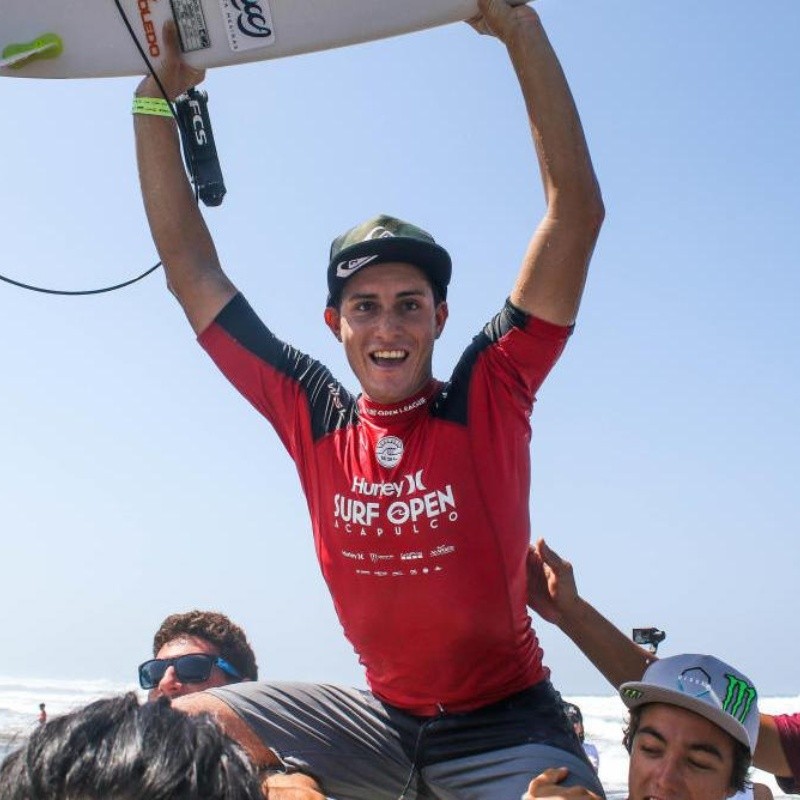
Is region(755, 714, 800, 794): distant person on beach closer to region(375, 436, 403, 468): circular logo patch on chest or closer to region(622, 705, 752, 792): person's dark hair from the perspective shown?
region(622, 705, 752, 792): person's dark hair

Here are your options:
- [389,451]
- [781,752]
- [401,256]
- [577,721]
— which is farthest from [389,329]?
[577,721]

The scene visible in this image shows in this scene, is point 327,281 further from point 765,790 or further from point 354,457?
point 765,790

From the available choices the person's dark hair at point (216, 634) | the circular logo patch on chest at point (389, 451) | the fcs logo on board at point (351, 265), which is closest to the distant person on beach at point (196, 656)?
the person's dark hair at point (216, 634)

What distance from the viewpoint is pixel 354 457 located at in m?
3.27

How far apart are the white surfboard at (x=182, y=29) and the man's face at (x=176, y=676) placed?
288 centimetres

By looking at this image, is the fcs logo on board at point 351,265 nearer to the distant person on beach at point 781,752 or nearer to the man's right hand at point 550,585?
the man's right hand at point 550,585

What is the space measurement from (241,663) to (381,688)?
2.46m

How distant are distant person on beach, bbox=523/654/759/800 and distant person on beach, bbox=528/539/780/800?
1.41 feet

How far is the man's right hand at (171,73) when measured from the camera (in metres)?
3.77

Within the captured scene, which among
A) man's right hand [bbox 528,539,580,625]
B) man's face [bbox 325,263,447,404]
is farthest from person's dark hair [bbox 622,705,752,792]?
man's face [bbox 325,263,447,404]

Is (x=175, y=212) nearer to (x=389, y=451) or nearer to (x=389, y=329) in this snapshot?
(x=389, y=329)

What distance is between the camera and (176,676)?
5.23 metres

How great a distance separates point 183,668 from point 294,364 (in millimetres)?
2332

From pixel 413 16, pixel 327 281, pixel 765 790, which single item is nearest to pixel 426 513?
pixel 327 281
